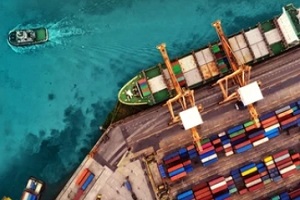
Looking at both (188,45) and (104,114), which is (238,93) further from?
(104,114)

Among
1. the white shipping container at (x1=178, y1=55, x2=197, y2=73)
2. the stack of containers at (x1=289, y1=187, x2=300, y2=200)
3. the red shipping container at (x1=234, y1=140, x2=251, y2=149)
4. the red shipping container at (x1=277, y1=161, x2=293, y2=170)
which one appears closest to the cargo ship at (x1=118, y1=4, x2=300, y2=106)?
the white shipping container at (x1=178, y1=55, x2=197, y2=73)

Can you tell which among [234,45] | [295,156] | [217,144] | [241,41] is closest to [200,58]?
[234,45]

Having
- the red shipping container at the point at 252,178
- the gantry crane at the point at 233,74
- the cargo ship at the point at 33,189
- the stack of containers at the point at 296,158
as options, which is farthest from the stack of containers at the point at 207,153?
the cargo ship at the point at 33,189

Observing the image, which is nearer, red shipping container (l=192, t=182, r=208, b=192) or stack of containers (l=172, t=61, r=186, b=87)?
red shipping container (l=192, t=182, r=208, b=192)

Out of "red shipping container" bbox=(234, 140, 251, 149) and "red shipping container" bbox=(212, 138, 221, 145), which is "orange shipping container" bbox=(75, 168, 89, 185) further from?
"red shipping container" bbox=(234, 140, 251, 149)

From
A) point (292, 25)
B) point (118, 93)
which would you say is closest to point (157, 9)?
point (118, 93)

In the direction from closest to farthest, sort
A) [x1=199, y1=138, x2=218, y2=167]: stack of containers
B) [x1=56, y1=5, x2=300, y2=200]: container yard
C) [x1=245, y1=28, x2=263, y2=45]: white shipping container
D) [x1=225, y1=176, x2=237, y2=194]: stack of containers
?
1. [x1=199, y1=138, x2=218, y2=167]: stack of containers
2. [x1=56, y1=5, x2=300, y2=200]: container yard
3. [x1=225, y1=176, x2=237, y2=194]: stack of containers
4. [x1=245, y1=28, x2=263, y2=45]: white shipping container

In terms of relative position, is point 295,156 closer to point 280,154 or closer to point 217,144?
point 280,154
